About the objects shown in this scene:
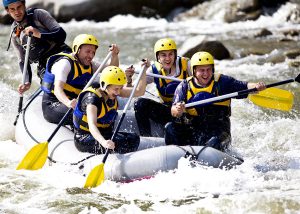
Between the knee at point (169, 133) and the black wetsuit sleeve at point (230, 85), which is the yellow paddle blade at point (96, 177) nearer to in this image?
the knee at point (169, 133)

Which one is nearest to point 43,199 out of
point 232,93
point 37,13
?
point 232,93

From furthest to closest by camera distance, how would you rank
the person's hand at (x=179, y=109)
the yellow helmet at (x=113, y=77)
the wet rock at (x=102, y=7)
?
the wet rock at (x=102, y=7) < the person's hand at (x=179, y=109) < the yellow helmet at (x=113, y=77)

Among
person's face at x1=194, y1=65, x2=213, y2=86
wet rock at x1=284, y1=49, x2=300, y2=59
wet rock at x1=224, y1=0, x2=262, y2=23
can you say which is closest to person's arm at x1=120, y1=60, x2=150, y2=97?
person's face at x1=194, y1=65, x2=213, y2=86

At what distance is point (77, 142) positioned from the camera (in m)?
7.07

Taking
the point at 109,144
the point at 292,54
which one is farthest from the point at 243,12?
the point at 109,144

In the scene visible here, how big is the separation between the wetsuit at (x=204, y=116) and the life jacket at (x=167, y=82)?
1.99 feet

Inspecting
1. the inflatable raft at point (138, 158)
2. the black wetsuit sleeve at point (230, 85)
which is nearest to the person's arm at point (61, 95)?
the inflatable raft at point (138, 158)

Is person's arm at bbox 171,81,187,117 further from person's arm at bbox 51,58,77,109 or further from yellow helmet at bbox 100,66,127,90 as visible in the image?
person's arm at bbox 51,58,77,109

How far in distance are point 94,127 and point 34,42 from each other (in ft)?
7.62

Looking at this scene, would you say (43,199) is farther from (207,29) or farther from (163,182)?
(207,29)

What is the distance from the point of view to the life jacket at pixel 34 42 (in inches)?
331

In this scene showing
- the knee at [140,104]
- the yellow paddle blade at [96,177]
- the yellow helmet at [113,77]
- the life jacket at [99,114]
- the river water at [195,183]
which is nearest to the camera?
the river water at [195,183]

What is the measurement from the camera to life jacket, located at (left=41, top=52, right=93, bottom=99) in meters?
7.61

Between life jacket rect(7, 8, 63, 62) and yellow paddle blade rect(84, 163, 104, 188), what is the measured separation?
8.42 ft
